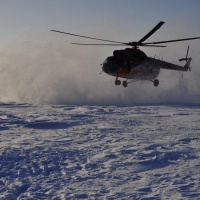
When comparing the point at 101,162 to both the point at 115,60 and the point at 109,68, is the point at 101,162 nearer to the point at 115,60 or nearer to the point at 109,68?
the point at 115,60

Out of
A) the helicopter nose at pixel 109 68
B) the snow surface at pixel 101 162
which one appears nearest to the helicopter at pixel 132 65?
the helicopter nose at pixel 109 68

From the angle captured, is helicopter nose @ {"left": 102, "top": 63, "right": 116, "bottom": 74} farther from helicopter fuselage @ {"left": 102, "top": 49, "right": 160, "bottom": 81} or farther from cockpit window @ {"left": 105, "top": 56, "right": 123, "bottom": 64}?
cockpit window @ {"left": 105, "top": 56, "right": 123, "bottom": 64}

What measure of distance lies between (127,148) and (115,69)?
11.2 metres

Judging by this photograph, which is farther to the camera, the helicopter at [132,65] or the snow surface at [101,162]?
the helicopter at [132,65]

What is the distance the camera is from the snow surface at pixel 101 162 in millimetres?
13945

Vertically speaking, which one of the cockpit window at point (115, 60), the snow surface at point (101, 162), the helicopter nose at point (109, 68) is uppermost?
the cockpit window at point (115, 60)

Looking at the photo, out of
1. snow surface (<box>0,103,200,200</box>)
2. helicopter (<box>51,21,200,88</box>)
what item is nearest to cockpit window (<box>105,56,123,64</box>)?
helicopter (<box>51,21,200,88</box>)

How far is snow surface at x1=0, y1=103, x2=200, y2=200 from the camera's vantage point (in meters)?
13.9

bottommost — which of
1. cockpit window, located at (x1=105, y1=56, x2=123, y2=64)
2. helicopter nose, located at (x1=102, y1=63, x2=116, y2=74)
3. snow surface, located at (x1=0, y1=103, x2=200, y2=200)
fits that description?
snow surface, located at (x1=0, y1=103, x2=200, y2=200)

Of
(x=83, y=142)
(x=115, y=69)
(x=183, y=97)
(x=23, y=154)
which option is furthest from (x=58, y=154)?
(x=183, y=97)

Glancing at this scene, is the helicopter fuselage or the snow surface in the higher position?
the helicopter fuselage

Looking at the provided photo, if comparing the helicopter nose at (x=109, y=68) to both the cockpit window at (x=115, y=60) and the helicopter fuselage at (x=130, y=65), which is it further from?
the cockpit window at (x=115, y=60)

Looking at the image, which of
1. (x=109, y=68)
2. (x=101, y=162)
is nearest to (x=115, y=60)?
(x=109, y=68)

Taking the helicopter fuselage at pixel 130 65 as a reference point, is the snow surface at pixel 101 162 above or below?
below
